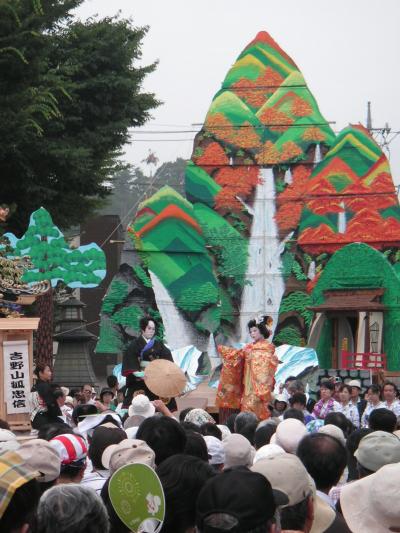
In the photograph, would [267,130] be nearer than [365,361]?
No

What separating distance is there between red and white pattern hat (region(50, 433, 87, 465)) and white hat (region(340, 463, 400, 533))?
6.01 ft

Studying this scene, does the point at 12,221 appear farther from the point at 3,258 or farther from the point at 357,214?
the point at 357,214

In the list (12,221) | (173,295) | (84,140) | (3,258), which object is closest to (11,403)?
(3,258)

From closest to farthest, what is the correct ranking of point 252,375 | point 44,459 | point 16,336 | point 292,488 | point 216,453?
point 292,488 → point 44,459 → point 216,453 → point 252,375 → point 16,336

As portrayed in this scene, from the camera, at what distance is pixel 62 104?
86.5ft

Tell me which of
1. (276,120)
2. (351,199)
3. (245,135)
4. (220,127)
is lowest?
(351,199)

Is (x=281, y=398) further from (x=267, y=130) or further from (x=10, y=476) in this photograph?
(x=267, y=130)

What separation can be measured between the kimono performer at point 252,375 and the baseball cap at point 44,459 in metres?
9.42

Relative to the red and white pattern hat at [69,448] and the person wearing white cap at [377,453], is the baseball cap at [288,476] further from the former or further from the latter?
the red and white pattern hat at [69,448]

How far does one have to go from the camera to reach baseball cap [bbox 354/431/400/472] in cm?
630

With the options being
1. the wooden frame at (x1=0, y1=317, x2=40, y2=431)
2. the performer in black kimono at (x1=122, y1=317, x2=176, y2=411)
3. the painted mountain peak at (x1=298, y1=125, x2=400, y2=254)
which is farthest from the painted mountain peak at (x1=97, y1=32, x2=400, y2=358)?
the performer in black kimono at (x1=122, y1=317, x2=176, y2=411)

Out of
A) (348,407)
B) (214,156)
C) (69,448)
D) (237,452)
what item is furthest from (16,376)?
(214,156)

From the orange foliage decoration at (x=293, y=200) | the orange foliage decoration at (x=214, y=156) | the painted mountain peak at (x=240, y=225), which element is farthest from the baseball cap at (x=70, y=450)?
the orange foliage decoration at (x=214, y=156)

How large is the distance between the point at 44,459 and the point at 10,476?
1652 millimetres
